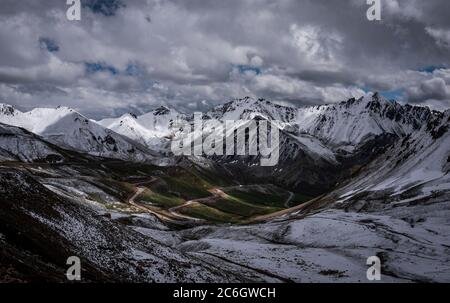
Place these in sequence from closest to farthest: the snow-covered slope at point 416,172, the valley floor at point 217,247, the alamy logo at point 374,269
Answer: the valley floor at point 217,247
the alamy logo at point 374,269
the snow-covered slope at point 416,172

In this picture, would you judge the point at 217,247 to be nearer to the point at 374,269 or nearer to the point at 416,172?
the point at 374,269

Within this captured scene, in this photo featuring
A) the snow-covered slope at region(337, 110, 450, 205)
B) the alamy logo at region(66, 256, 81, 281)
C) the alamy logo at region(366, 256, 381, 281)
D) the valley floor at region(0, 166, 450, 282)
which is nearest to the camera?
the alamy logo at region(66, 256, 81, 281)

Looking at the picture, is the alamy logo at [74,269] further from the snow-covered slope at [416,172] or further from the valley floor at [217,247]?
the snow-covered slope at [416,172]

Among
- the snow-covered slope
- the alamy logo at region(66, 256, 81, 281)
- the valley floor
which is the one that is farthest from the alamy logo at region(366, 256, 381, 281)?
the snow-covered slope

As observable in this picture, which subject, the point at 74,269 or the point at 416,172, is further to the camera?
the point at 416,172

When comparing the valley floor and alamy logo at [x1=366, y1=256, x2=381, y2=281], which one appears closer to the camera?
the valley floor

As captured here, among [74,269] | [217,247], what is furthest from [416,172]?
[74,269]

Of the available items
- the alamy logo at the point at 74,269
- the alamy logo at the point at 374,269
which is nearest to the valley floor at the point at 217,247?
the alamy logo at the point at 74,269

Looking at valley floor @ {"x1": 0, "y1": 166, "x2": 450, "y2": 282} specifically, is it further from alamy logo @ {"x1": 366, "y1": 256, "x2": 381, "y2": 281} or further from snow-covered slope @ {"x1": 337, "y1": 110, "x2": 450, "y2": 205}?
snow-covered slope @ {"x1": 337, "y1": 110, "x2": 450, "y2": 205}

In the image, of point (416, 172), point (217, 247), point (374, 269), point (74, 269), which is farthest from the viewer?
point (416, 172)

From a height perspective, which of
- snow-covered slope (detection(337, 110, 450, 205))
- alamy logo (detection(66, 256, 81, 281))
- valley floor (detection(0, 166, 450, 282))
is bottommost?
alamy logo (detection(66, 256, 81, 281))

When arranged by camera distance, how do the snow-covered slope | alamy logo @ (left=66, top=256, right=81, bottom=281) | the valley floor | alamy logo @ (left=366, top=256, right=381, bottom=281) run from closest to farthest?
alamy logo @ (left=66, top=256, right=81, bottom=281) → the valley floor → alamy logo @ (left=366, top=256, right=381, bottom=281) → the snow-covered slope

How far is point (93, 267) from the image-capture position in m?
40.3
